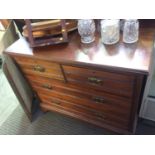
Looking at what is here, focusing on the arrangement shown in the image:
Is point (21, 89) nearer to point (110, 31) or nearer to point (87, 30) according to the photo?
point (87, 30)

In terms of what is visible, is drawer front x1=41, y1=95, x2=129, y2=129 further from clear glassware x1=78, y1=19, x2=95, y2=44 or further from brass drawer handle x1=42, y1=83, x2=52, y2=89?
clear glassware x1=78, y1=19, x2=95, y2=44

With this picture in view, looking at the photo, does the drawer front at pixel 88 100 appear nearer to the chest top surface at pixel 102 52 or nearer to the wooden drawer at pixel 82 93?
the wooden drawer at pixel 82 93

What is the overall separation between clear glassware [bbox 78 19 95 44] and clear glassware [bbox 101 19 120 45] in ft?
0.28

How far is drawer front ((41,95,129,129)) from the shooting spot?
132 centimetres

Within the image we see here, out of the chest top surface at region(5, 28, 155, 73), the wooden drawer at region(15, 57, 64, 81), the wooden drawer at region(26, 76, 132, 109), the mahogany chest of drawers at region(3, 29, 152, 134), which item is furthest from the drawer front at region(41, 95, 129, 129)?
the chest top surface at region(5, 28, 155, 73)

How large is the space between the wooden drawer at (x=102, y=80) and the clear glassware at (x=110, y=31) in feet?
0.67

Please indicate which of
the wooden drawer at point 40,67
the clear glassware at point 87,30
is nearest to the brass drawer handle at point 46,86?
the wooden drawer at point 40,67

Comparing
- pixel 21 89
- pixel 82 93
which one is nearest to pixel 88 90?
pixel 82 93

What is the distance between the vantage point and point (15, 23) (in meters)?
1.56

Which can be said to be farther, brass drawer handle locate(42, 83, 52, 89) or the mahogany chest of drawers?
brass drawer handle locate(42, 83, 52, 89)

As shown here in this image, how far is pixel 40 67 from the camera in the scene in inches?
47.6
